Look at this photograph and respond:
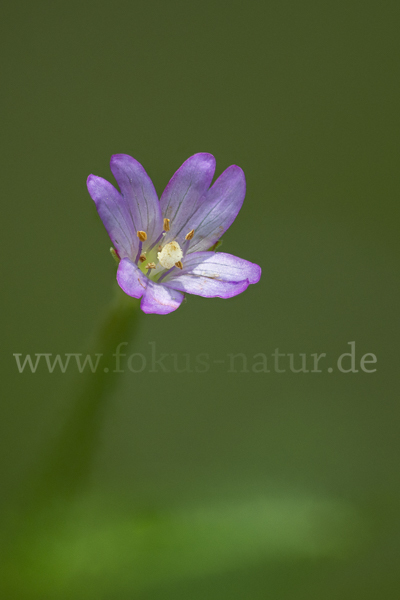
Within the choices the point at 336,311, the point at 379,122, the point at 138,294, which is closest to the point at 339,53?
the point at 379,122

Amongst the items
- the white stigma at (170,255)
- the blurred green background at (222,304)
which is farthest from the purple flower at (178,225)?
the blurred green background at (222,304)

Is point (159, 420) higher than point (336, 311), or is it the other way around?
point (336, 311)

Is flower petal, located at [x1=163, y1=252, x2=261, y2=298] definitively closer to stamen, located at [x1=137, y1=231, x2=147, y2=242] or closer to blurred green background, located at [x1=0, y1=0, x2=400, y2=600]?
stamen, located at [x1=137, y1=231, x2=147, y2=242]

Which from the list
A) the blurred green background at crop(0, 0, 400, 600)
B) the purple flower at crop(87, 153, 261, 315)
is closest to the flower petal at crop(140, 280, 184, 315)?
the purple flower at crop(87, 153, 261, 315)

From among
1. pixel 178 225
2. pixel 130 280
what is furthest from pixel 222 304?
pixel 130 280

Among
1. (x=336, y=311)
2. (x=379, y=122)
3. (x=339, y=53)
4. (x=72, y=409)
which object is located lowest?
(x=72, y=409)

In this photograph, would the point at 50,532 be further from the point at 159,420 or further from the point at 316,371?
the point at 316,371

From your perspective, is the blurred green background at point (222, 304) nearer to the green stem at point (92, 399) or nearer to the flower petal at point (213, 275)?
the green stem at point (92, 399)

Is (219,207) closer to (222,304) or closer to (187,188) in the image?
(187,188)

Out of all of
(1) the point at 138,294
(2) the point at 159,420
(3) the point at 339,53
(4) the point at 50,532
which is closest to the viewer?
(1) the point at 138,294
